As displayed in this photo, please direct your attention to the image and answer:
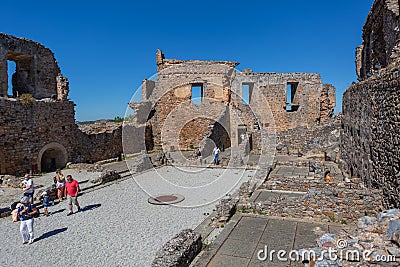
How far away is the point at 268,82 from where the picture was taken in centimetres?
2547

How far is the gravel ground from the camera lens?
611 cm

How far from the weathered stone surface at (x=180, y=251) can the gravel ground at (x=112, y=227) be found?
950mm

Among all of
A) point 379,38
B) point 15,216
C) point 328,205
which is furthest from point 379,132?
point 15,216

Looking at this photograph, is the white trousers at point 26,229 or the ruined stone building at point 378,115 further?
the white trousers at point 26,229

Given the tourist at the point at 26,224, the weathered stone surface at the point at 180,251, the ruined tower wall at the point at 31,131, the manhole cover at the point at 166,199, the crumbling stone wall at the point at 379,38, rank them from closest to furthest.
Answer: the weathered stone surface at the point at 180,251, the tourist at the point at 26,224, the crumbling stone wall at the point at 379,38, the manhole cover at the point at 166,199, the ruined tower wall at the point at 31,131

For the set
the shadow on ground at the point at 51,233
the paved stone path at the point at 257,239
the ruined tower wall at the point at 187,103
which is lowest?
the shadow on ground at the point at 51,233

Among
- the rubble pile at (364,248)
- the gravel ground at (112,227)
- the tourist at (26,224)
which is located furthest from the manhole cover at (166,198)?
the rubble pile at (364,248)

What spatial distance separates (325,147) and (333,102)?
798 cm

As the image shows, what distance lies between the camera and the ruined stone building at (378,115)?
637 centimetres

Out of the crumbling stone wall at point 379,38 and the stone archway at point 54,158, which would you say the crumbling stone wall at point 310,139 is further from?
the stone archway at point 54,158

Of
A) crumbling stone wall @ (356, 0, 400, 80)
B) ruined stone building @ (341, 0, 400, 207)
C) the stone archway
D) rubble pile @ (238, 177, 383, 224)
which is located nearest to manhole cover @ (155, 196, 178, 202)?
rubble pile @ (238, 177, 383, 224)

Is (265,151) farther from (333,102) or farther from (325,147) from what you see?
(333,102)

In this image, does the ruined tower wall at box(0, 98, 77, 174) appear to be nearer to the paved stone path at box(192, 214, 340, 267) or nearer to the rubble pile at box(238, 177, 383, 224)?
the rubble pile at box(238, 177, 383, 224)

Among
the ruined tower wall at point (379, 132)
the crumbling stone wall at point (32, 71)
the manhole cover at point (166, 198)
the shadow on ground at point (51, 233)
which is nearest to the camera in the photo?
the ruined tower wall at point (379, 132)
